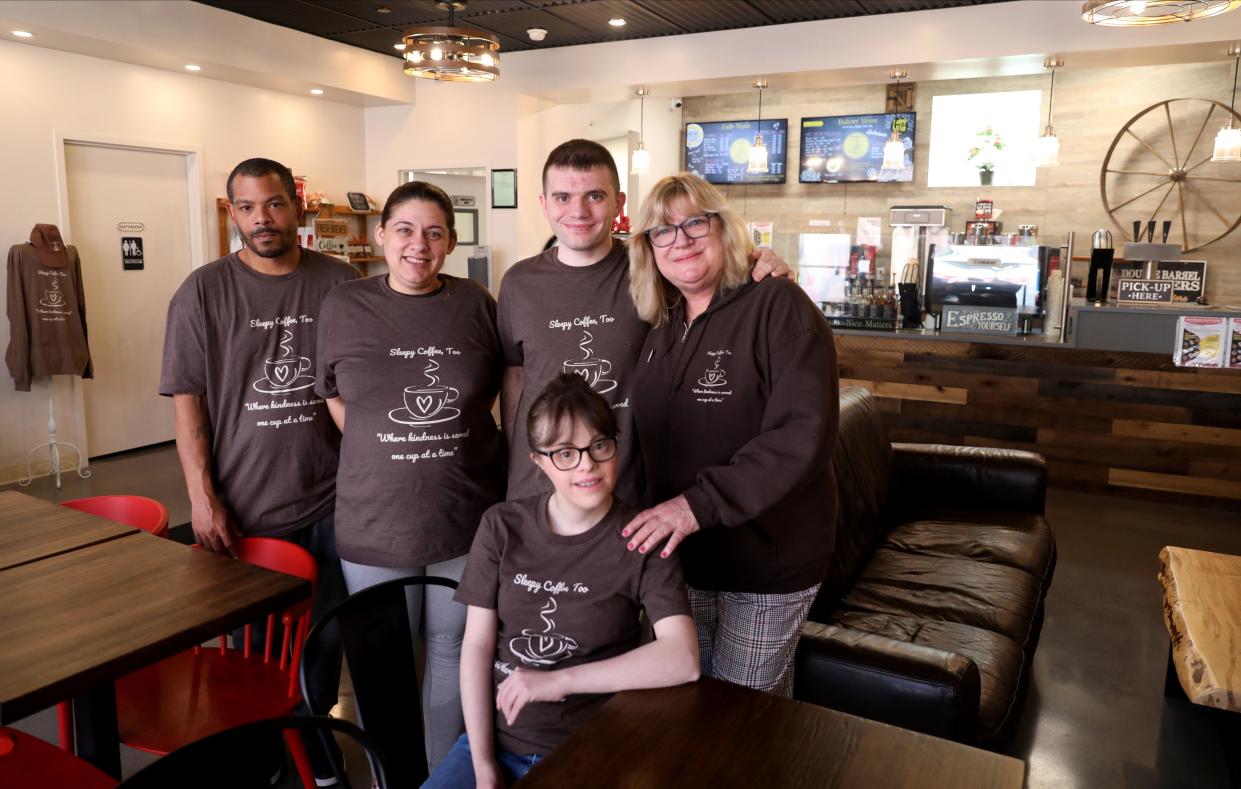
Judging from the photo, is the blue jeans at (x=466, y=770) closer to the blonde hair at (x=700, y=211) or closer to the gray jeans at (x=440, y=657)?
the gray jeans at (x=440, y=657)

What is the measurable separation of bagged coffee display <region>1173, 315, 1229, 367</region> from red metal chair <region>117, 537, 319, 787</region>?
4.72m

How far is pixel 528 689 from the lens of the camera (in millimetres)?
1432

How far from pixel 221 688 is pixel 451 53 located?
389 centimetres

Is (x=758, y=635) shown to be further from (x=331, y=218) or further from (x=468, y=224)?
(x=468, y=224)

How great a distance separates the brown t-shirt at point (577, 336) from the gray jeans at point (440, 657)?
0.30 metres

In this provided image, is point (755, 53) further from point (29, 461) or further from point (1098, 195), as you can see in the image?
point (29, 461)

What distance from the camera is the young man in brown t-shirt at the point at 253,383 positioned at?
2.33 meters

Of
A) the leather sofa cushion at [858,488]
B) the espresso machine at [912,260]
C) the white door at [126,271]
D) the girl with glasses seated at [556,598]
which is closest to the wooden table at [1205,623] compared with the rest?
the leather sofa cushion at [858,488]

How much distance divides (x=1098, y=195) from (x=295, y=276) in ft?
22.7

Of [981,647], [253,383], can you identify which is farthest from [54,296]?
[981,647]

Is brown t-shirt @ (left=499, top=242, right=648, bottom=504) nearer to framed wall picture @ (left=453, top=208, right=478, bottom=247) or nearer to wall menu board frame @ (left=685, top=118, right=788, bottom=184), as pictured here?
framed wall picture @ (left=453, top=208, right=478, bottom=247)

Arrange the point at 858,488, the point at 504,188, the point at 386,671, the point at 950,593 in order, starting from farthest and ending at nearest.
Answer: the point at 504,188
the point at 858,488
the point at 950,593
the point at 386,671

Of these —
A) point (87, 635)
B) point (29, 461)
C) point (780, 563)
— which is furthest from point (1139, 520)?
point (29, 461)

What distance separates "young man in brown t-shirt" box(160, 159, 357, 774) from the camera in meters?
2.33
